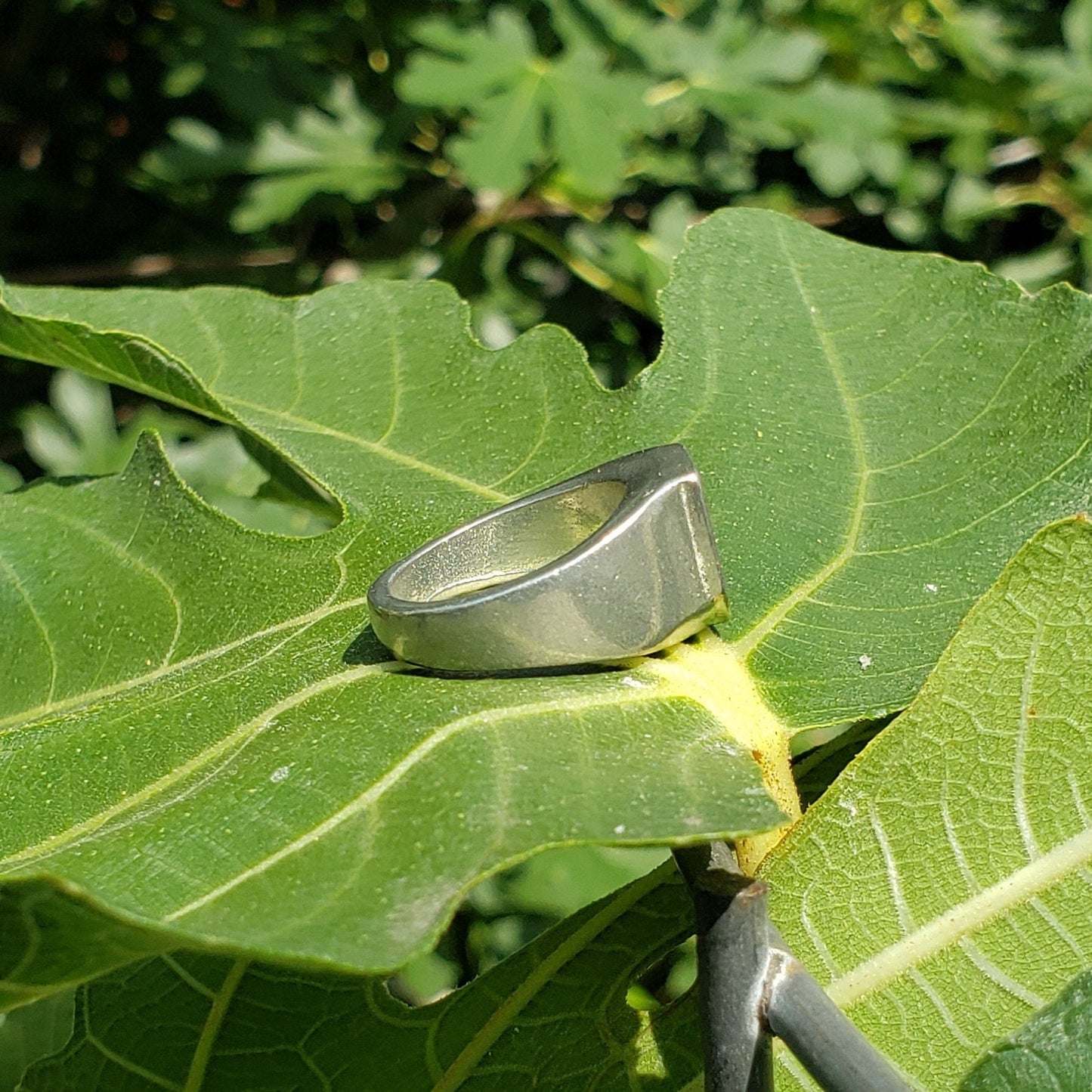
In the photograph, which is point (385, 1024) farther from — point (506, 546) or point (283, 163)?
point (283, 163)

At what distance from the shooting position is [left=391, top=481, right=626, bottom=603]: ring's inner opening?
653mm

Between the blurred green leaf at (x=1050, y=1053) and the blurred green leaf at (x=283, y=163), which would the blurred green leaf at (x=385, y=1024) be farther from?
the blurred green leaf at (x=283, y=163)

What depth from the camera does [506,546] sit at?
0.69 m

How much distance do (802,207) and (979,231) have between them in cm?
38

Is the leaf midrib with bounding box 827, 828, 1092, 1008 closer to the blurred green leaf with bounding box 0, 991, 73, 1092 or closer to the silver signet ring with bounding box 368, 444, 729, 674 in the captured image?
the silver signet ring with bounding box 368, 444, 729, 674

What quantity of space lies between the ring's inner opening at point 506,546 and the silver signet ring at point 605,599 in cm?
2

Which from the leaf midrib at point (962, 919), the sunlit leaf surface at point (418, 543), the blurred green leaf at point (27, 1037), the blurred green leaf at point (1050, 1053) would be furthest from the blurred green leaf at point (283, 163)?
the blurred green leaf at point (1050, 1053)

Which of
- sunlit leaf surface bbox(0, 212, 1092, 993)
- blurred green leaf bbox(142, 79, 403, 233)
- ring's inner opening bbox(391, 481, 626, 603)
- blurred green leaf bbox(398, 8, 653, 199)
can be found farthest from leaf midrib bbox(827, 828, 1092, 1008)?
blurred green leaf bbox(142, 79, 403, 233)

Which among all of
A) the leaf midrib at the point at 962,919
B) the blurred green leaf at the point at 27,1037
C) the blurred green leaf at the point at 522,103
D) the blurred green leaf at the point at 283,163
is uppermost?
the leaf midrib at the point at 962,919

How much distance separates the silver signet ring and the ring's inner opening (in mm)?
22

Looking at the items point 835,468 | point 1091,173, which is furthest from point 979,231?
point 835,468

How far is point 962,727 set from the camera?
1.90 ft

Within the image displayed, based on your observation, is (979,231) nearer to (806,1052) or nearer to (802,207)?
(802,207)

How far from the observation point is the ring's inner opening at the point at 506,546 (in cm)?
65
